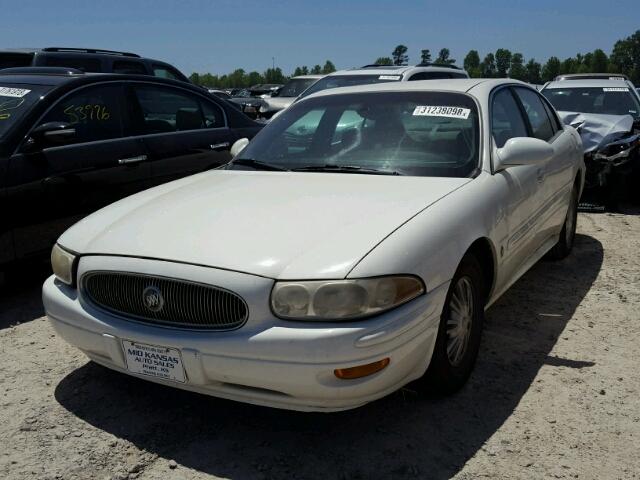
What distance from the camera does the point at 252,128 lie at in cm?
648

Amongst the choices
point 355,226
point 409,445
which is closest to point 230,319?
point 355,226

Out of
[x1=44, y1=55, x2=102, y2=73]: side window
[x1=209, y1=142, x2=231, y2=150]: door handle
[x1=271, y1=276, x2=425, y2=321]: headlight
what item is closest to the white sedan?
[x1=271, y1=276, x2=425, y2=321]: headlight

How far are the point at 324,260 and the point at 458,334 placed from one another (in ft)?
2.94

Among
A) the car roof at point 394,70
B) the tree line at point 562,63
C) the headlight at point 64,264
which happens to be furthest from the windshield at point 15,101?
the tree line at point 562,63

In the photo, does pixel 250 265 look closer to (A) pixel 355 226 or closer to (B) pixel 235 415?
(A) pixel 355 226

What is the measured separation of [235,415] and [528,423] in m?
1.29

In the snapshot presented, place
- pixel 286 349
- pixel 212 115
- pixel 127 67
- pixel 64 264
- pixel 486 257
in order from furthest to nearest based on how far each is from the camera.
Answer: pixel 127 67
pixel 212 115
pixel 486 257
pixel 64 264
pixel 286 349

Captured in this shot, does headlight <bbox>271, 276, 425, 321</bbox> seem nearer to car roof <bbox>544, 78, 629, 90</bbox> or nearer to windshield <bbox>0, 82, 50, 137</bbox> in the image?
windshield <bbox>0, 82, 50, 137</bbox>

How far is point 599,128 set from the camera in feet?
23.6

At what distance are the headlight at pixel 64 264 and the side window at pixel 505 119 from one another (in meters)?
2.29

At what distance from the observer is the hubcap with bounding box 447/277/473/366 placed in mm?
2906

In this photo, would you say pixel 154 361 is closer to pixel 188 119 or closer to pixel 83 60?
pixel 188 119

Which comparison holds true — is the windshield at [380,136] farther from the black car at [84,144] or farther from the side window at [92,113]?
the side window at [92,113]

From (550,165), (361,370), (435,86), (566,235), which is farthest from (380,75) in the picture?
(361,370)
